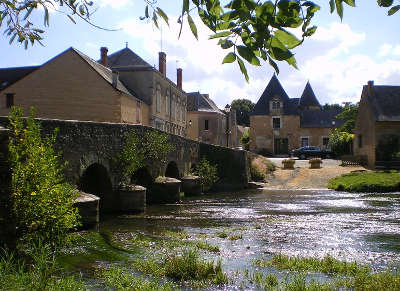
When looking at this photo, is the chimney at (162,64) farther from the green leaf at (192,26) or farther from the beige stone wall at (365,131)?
the green leaf at (192,26)

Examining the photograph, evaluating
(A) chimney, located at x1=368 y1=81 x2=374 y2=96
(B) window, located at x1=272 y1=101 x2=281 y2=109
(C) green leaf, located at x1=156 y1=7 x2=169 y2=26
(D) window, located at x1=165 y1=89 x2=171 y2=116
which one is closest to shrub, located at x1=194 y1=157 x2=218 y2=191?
(D) window, located at x1=165 y1=89 x2=171 y2=116

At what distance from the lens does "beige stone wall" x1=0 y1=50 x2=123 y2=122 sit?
26.8m

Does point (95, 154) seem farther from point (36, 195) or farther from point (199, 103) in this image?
point (199, 103)

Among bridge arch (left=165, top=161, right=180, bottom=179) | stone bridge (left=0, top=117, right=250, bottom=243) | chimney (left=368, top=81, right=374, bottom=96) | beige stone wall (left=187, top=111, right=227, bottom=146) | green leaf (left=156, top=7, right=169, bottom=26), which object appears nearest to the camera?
green leaf (left=156, top=7, right=169, bottom=26)

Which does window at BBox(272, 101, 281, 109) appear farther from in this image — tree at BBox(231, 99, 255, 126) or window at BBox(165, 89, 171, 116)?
tree at BBox(231, 99, 255, 126)

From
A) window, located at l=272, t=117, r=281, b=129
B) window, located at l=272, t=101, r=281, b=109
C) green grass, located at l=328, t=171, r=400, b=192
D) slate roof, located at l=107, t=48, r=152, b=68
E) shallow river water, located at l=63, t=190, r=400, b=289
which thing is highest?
slate roof, located at l=107, t=48, r=152, b=68

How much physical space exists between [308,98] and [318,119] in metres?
11.0

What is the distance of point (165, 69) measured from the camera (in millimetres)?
37125

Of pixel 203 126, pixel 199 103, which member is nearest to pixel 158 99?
pixel 203 126

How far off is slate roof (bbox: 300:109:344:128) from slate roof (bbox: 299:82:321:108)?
25.4 feet

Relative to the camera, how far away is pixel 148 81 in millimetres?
32281

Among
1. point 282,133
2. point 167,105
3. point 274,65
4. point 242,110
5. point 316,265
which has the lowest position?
point 316,265

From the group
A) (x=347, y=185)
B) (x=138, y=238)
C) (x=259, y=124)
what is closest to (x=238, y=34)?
(x=138, y=238)

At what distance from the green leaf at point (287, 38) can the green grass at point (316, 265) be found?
4.59 metres
